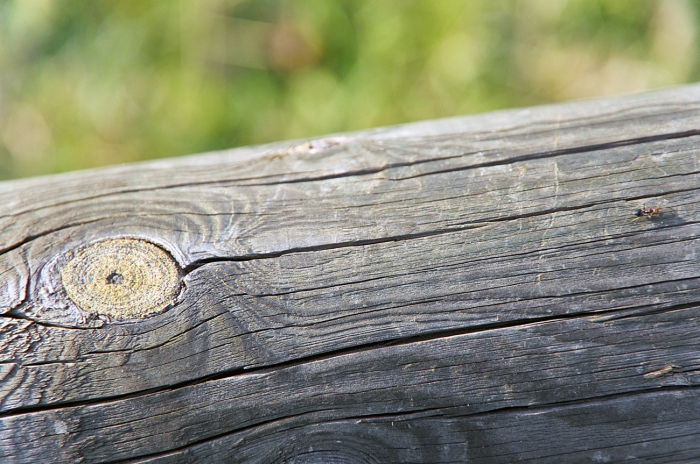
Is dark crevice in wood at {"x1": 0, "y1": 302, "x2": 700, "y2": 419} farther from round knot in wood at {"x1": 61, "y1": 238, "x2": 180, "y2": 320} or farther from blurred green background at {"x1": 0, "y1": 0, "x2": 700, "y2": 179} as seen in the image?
blurred green background at {"x1": 0, "y1": 0, "x2": 700, "y2": 179}

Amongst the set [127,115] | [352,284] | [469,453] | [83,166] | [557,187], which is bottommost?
[469,453]

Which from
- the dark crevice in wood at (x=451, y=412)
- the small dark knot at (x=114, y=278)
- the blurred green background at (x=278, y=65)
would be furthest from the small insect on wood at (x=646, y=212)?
the blurred green background at (x=278, y=65)

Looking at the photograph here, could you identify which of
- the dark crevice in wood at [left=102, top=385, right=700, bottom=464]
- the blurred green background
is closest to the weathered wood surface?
the dark crevice in wood at [left=102, top=385, right=700, bottom=464]

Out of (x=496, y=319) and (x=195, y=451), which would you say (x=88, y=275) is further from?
(x=496, y=319)

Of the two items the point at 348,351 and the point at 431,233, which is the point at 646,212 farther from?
the point at 348,351

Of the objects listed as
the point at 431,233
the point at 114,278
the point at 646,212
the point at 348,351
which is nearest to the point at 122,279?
the point at 114,278

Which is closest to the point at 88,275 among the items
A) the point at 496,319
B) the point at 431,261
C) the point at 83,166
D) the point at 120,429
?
the point at 120,429
